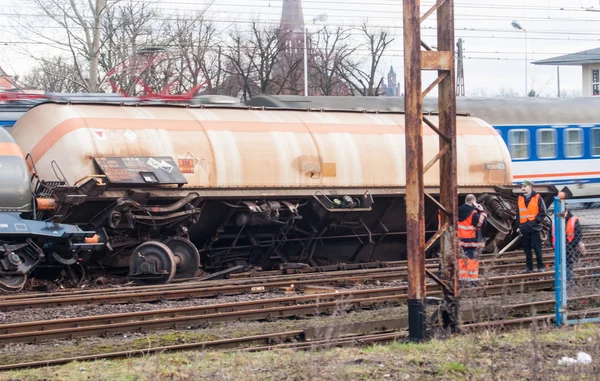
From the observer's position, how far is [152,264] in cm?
1532

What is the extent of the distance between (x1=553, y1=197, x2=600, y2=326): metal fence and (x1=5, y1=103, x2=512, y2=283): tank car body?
15.9 ft

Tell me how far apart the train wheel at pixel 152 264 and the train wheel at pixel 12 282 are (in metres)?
2.04

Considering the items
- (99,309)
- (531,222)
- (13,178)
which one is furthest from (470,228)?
(13,178)

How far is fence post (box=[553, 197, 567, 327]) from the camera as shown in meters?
9.92

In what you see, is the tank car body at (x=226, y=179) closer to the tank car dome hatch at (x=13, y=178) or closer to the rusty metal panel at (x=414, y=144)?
the tank car dome hatch at (x=13, y=178)

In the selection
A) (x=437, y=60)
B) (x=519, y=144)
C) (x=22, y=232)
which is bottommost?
(x=22, y=232)

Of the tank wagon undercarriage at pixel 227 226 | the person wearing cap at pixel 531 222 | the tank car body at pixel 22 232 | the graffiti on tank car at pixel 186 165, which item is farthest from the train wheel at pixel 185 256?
the person wearing cap at pixel 531 222

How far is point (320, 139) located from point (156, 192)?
412 centimetres

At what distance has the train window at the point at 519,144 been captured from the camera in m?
26.0

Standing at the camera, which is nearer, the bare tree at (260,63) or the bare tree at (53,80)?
the bare tree at (53,80)

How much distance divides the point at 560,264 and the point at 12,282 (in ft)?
29.4

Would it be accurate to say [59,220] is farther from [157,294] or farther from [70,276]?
[157,294]

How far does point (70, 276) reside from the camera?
51.0ft

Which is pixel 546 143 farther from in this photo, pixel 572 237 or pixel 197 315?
pixel 197 315
